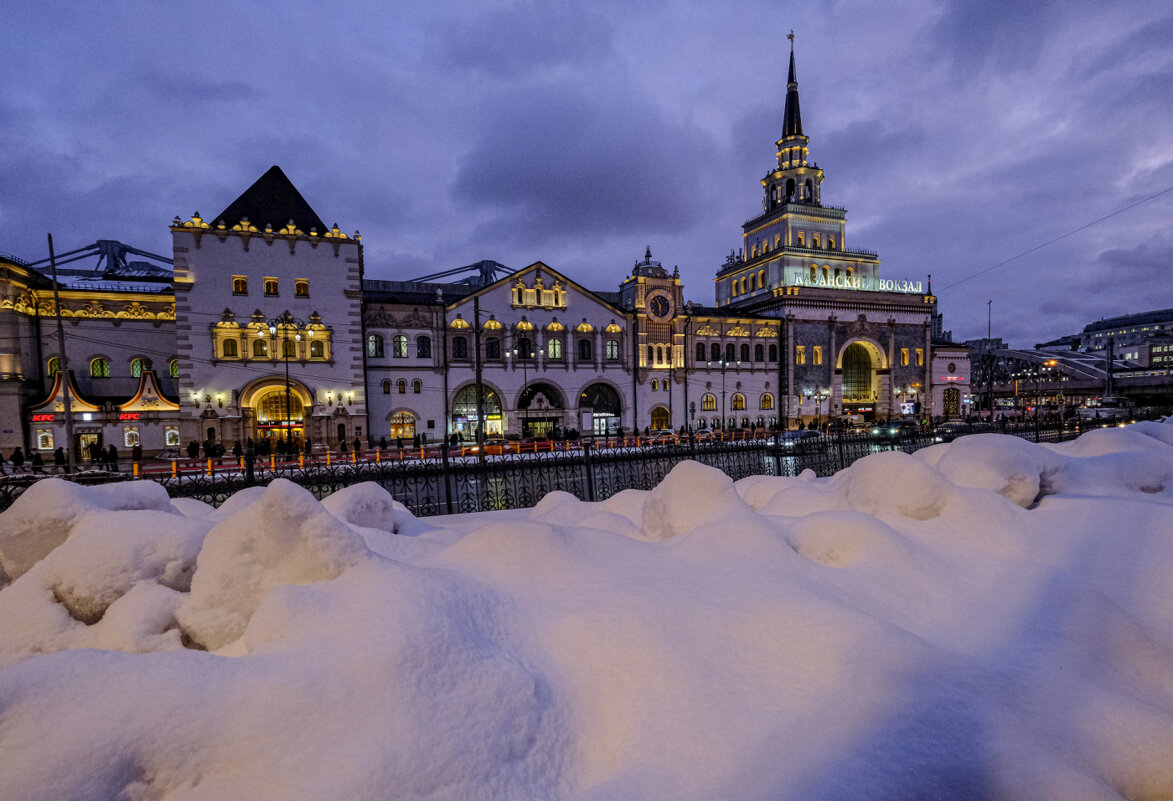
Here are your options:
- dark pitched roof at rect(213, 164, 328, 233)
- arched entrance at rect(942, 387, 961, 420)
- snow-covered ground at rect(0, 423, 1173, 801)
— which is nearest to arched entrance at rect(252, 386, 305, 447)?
dark pitched roof at rect(213, 164, 328, 233)

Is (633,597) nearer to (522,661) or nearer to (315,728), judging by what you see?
(522,661)

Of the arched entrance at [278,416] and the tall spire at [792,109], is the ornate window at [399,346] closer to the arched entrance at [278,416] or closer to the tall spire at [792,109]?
the arched entrance at [278,416]

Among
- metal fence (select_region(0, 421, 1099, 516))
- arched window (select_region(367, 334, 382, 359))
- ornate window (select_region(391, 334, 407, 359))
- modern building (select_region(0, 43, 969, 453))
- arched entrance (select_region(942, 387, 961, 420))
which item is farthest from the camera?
arched entrance (select_region(942, 387, 961, 420))

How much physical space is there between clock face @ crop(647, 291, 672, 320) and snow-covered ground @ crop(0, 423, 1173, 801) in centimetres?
3648

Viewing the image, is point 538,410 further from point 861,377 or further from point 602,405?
point 861,377

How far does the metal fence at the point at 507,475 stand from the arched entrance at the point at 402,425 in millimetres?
13023

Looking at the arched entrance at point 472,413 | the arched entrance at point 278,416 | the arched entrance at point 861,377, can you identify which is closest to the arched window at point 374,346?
the arched entrance at point 278,416

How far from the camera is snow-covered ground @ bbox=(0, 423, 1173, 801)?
5.78 feet

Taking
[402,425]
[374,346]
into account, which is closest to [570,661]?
[402,425]

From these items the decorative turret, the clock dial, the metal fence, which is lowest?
the metal fence

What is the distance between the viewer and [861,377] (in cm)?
5003

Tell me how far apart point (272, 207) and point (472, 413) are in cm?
1816

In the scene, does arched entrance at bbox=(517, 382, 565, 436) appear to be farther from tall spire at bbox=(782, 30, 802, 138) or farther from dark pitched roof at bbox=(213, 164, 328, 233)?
tall spire at bbox=(782, 30, 802, 138)

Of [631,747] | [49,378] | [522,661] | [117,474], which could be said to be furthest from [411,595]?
[49,378]
